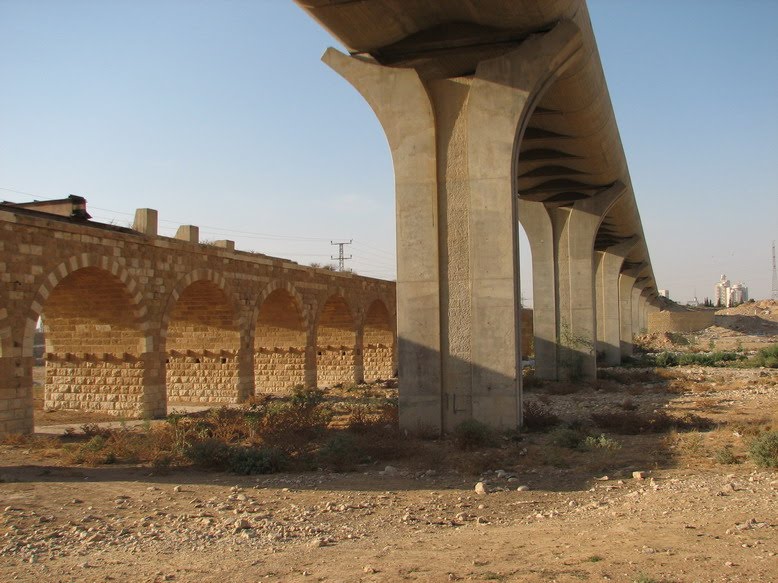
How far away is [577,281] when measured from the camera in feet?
71.2

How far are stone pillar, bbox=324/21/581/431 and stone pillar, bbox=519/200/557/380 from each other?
11130 mm

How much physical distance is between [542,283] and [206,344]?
963 cm

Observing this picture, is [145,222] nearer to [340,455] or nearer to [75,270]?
[75,270]

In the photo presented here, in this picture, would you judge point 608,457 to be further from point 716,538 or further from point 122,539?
point 122,539

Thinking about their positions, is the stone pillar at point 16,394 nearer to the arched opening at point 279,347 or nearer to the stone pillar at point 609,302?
the arched opening at point 279,347

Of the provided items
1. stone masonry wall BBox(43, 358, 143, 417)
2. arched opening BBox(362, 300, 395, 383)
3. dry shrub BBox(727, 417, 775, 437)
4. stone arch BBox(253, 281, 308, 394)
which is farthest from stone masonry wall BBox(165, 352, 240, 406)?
dry shrub BBox(727, 417, 775, 437)

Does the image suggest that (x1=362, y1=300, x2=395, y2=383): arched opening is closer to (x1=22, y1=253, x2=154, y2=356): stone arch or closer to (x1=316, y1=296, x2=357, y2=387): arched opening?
(x1=316, y1=296, x2=357, y2=387): arched opening

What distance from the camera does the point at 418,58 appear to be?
10.7m

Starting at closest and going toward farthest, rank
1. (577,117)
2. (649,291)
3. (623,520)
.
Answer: (623,520), (577,117), (649,291)

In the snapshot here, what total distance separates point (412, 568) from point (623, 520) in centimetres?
201

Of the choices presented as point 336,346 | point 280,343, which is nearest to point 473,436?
point 280,343

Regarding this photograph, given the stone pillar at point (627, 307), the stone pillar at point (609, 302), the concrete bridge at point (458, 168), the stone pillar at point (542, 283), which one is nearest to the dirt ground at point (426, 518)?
the concrete bridge at point (458, 168)

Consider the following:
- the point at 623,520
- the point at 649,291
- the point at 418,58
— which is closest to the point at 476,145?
the point at 418,58

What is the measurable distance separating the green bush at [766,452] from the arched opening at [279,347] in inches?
649
